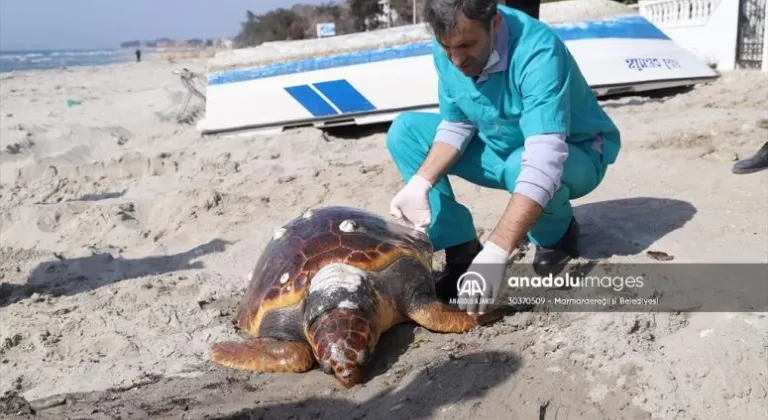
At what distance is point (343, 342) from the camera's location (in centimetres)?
199

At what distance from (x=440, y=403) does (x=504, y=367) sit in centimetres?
23

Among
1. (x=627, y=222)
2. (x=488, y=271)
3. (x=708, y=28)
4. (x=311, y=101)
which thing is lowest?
(x=627, y=222)

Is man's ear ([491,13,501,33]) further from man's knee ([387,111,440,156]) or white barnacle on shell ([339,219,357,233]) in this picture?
white barnacle on shell ([339,219,357,233])

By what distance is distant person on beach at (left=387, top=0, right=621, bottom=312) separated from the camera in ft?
6.38

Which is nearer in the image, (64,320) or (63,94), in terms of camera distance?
(64,320)

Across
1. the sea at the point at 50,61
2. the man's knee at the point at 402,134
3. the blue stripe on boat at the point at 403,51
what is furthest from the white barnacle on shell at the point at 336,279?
the sea at the point at 50,61

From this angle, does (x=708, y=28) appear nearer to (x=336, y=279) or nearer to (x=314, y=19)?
(x=336, y=279)

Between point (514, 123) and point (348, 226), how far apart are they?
27.5 inches

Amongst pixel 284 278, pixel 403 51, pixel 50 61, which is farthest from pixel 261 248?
pixel 50 61

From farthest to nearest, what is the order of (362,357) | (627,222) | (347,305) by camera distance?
(627,222) < (347,305) < (362,357)

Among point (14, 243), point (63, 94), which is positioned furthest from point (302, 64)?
point (63, 94)

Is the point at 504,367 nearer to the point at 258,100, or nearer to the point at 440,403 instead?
the point at 440,403

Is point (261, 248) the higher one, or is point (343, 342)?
point (343, 342)

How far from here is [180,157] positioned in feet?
18.9
